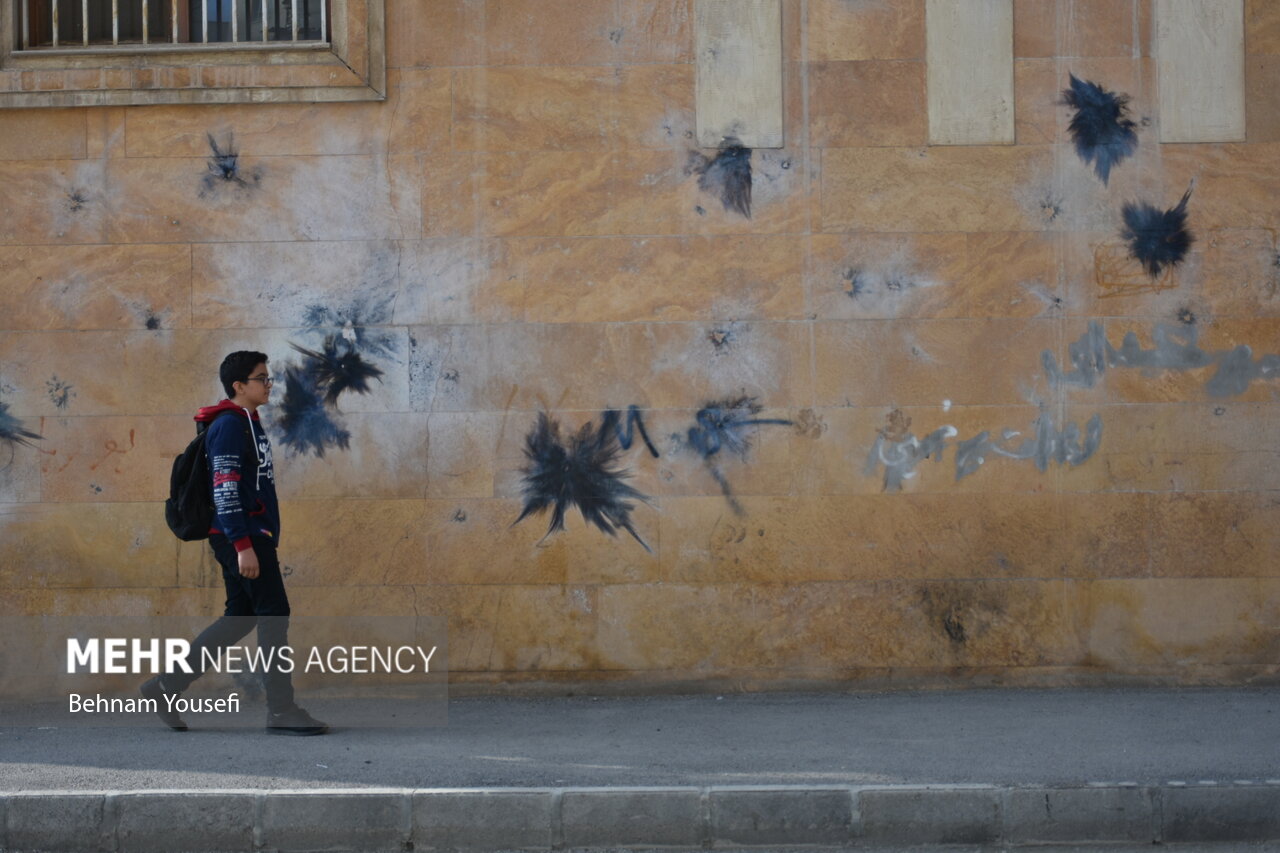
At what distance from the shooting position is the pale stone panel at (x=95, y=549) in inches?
308

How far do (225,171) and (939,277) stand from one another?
371cm

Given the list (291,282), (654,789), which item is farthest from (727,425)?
(654,789)

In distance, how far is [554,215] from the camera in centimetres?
780

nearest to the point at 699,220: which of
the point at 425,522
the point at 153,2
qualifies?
the point at 425,522

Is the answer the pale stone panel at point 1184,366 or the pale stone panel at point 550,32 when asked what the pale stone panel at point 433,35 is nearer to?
the pale stone panel at point 550,32

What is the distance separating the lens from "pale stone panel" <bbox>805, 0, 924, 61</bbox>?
25.5 feet

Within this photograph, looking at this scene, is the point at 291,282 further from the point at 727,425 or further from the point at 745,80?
the point at 745,80

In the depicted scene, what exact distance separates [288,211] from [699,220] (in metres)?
2.12

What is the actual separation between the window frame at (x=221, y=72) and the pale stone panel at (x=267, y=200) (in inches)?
13.0

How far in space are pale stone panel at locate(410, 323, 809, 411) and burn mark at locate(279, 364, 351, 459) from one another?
45 centimetres

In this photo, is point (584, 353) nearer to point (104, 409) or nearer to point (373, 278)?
point (373, 278)

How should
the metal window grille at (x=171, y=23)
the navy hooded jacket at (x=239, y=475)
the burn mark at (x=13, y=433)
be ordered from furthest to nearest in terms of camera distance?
1. the metal window grille at (x=171, y=23)
2. the burn mark at (x=13, y=433)
3. the navy hooded jacket at (x=239, y=475)

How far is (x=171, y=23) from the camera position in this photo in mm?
8047

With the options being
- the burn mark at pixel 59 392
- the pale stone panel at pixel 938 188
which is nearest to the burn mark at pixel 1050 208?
the pale stone panel at pixel 938 188
